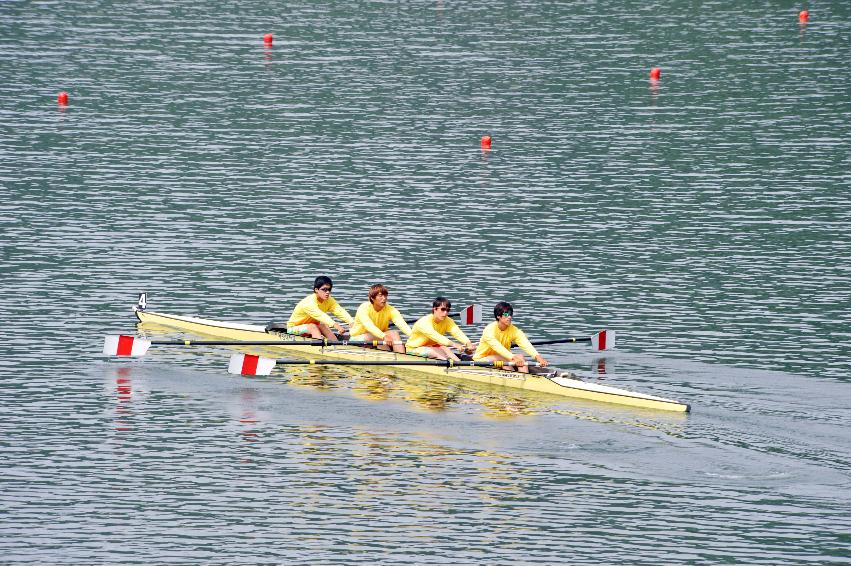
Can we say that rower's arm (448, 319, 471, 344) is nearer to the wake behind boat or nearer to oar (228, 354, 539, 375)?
the wake behind boat

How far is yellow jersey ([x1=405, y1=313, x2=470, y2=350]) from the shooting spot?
107ft

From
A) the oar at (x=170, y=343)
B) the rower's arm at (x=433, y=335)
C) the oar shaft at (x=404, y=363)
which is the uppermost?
the rower's arm at (x=433, y=335)

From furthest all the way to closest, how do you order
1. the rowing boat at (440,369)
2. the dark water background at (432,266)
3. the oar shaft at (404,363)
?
the oar shaft at (404,363), the rowing boat at (440,369), the dark water background at (432,266)

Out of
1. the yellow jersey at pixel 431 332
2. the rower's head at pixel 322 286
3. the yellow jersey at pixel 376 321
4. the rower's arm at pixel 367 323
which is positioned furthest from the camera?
the rower's head at pixel 322 286

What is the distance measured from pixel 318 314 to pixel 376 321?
4.02 ft

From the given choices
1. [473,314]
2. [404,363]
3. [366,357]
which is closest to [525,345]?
[404,363]

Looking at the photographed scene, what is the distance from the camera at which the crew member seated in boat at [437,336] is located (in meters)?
32.3

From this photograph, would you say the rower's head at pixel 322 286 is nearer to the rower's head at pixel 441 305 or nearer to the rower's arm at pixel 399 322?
the rower's arm at pixel 399 322

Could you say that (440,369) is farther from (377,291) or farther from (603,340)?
(603,340)

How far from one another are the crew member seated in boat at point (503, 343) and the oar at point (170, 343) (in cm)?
257

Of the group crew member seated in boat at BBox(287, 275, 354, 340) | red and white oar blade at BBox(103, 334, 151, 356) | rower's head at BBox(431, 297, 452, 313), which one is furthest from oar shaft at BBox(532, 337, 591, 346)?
red and white oar blade at BBox(103, 334, 151, 356)

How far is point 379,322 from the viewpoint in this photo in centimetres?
3403

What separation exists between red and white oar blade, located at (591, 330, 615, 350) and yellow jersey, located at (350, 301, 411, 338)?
3707 millimetres

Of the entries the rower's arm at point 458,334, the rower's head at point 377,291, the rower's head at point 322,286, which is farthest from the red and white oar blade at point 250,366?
the rower's arm at point 458,334
